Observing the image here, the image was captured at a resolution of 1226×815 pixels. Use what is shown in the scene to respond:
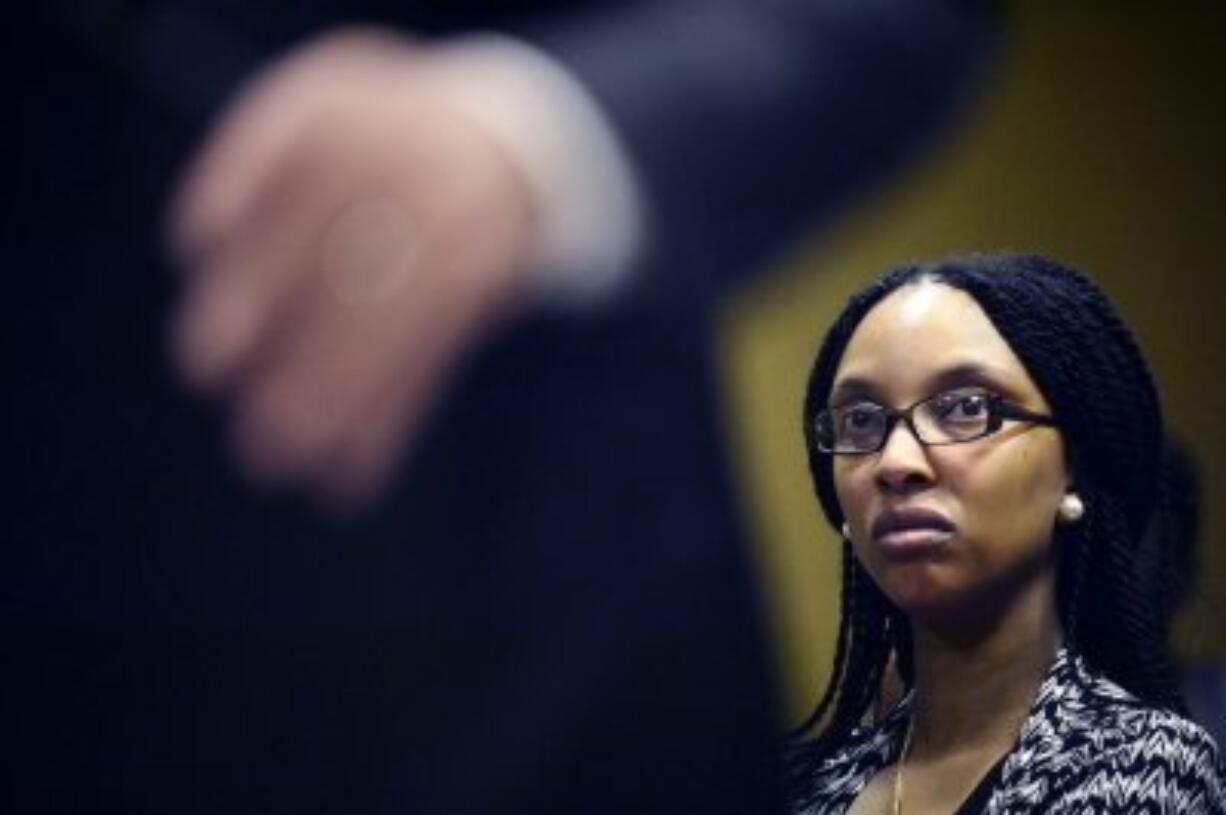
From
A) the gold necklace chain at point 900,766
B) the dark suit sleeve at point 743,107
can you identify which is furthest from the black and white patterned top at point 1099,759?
the dark suit sleeve at point 743,107

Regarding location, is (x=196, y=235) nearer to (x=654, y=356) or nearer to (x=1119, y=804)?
(x=654, y=356)

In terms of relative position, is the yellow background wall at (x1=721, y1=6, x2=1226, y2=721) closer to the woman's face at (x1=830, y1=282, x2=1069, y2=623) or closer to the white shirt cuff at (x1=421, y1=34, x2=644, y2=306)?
the woman's face at (x1=830, y1=282, x2=1069, y2=623)

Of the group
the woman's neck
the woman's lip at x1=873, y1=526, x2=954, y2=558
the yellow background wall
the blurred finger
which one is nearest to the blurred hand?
the blurred finger

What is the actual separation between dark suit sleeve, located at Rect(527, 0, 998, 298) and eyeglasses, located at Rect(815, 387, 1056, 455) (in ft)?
1.14

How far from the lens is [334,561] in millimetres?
617

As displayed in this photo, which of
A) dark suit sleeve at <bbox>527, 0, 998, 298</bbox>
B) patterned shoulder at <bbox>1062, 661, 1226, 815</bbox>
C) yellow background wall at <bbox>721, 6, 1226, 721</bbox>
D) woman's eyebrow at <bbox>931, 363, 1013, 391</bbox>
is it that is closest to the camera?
dark suit sleeve at <bbox>527, 0, 998, 298</bbox>

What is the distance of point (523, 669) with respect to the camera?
62 centimetres

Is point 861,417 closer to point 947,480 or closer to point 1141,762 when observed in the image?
point 947,480

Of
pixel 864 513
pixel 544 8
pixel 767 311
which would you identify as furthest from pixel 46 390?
pixel 767 311

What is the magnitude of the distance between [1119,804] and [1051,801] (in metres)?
0.05

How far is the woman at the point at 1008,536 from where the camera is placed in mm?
1423

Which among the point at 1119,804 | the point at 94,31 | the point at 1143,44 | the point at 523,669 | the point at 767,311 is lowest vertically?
the point at 1119,804

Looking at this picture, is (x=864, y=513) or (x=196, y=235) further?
(x=864, y=513)

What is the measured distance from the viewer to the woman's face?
143cm
